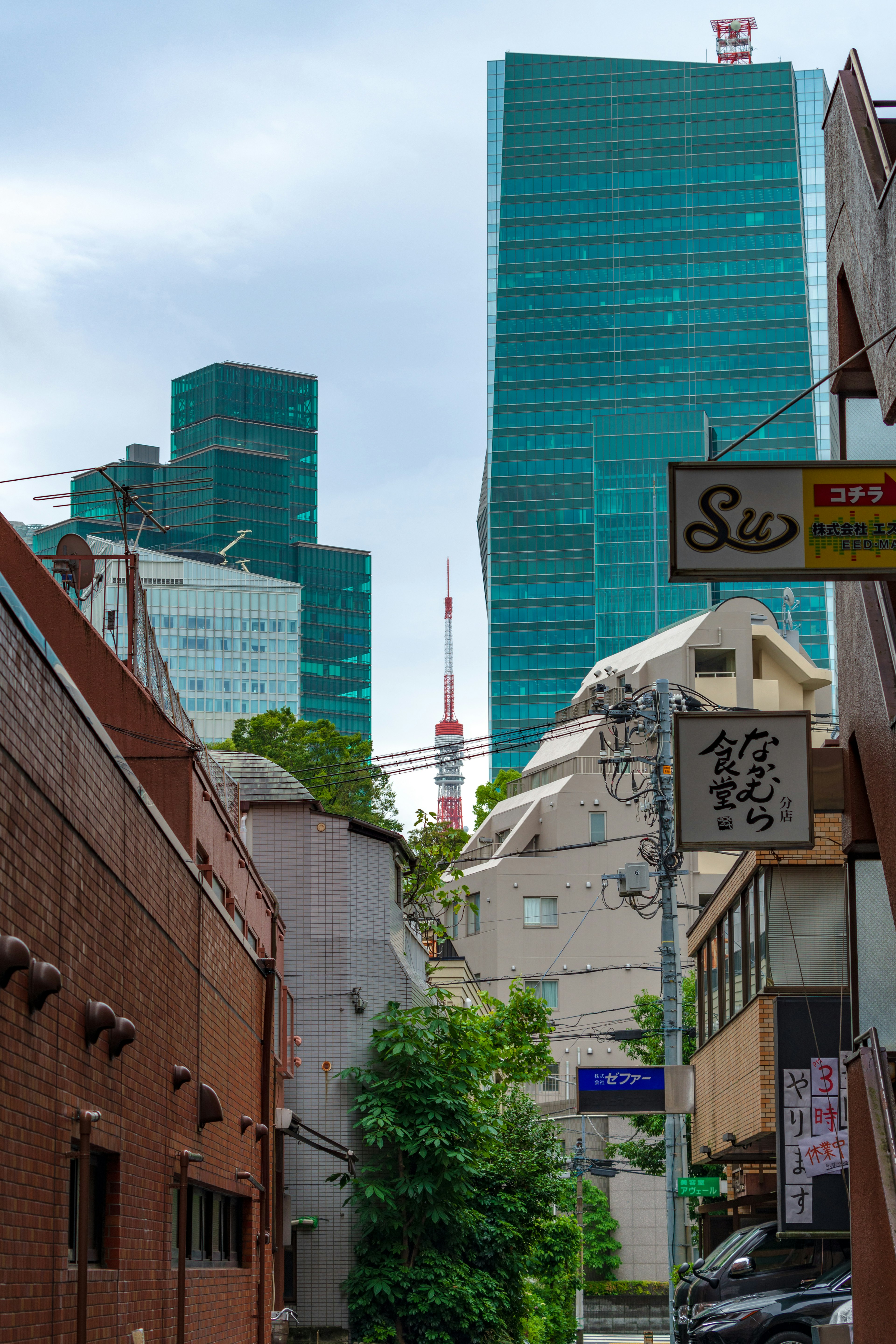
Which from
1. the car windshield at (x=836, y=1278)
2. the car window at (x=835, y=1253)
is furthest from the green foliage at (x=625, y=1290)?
the car windshield at (x=836, y=1278)

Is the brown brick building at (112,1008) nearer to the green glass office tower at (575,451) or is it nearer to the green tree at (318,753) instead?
the green tree at (318,753)

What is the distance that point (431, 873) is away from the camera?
124 feet

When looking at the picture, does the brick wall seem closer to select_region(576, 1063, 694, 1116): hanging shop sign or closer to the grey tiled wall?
select_region(576, 1063, 694, 1116): hanging shop sign

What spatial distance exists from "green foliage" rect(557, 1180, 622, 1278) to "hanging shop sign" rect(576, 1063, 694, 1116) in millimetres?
38187

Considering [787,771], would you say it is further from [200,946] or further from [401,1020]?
[401,1020]

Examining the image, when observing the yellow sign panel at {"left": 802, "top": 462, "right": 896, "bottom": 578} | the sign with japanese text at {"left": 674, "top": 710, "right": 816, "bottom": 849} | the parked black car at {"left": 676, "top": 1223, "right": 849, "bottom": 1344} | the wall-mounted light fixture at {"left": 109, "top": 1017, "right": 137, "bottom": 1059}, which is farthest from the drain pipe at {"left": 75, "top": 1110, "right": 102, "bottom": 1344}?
the parked black car at {"left": 676, "top": 1223, "right": 849, "bottom": 1344}

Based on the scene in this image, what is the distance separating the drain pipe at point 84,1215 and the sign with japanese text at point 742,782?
4.70 meters

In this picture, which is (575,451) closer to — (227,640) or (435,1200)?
(227,640)

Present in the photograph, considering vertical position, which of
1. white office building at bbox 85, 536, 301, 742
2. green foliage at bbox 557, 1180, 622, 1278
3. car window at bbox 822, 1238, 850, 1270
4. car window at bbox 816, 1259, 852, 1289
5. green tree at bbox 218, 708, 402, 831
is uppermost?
white office building at bbox 85, 536, 301, 742

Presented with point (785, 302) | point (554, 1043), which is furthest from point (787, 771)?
point (785, 302)

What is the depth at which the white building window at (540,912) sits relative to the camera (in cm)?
7881

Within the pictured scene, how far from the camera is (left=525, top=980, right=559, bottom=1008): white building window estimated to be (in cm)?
7631

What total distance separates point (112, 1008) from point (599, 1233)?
5591 centimetres

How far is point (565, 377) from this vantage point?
19375 centimetres
